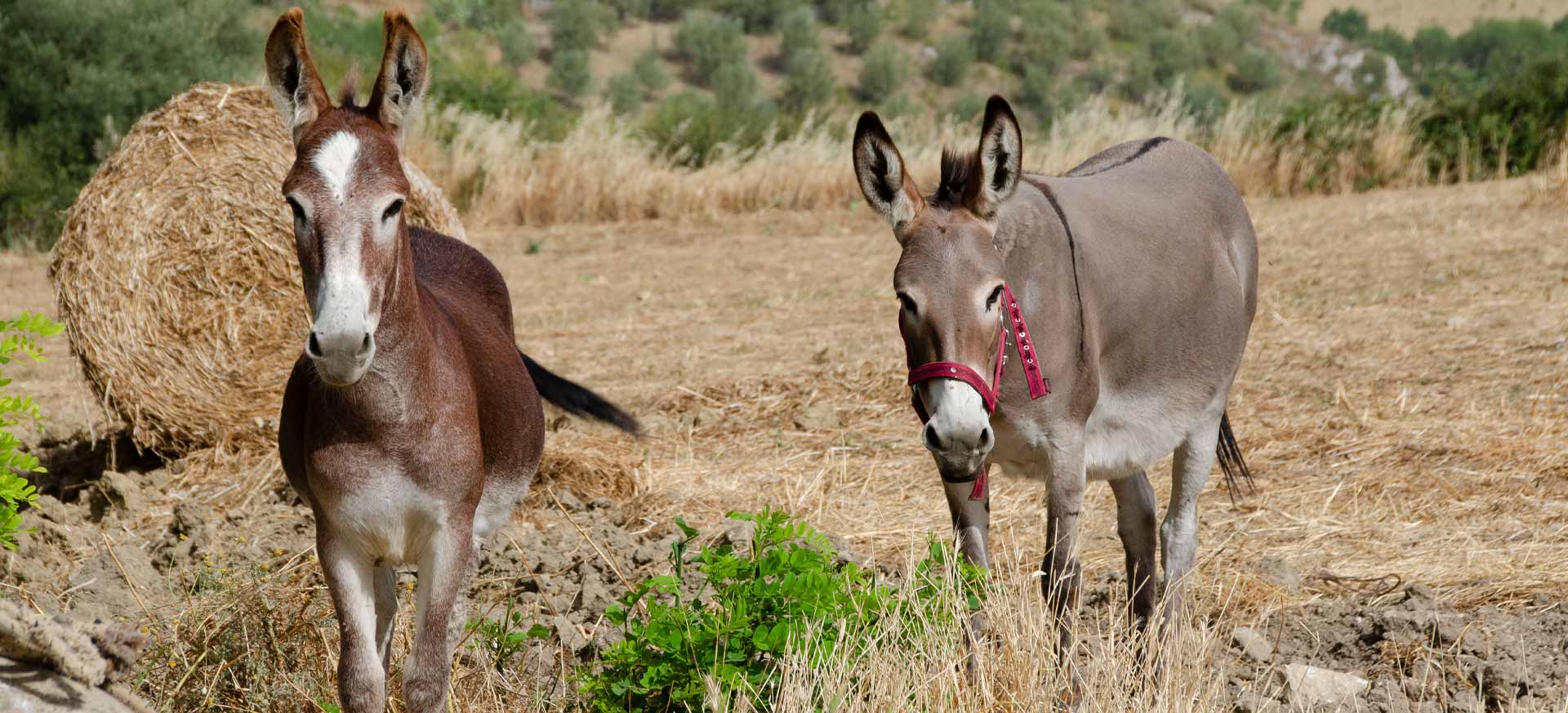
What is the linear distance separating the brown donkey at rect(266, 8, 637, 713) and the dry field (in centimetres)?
6675

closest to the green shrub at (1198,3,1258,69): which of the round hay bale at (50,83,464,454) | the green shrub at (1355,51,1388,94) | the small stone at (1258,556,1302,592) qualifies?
the green shrub at (1355,51,1388,94)

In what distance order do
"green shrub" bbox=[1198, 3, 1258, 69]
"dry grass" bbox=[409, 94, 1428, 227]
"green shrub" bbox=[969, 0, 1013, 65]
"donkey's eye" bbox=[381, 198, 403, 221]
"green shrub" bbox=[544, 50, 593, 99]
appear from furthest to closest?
1. "green shrub" bbox=[1198, 3, 1258, 69]
2. "green shrub" bbox=[969, 0, 1013, 65]
3. "green shrub" bbox=[544, 50, 593, 99]
4. "dry grass" bbox=[409, 94, 1428, 227]
5. "donkey's eye" bbox=[381, 198, 403, 221]

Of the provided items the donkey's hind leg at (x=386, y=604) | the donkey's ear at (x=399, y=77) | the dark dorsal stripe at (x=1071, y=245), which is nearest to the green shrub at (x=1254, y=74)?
the dark dorsal stripe at (x=1071, y=245)

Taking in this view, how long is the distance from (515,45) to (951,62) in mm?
15140

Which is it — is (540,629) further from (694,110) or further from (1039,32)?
(1039,32)

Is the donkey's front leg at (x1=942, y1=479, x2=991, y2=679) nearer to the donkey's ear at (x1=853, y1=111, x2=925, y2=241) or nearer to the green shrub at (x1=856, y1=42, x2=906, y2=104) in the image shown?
the donkey's ear at (x1=853, y1=111, x2=925, y2=241)

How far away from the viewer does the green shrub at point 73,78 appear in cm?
1483

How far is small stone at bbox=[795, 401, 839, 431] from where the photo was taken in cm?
721

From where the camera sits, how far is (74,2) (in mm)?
15164

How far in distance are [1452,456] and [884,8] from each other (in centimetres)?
4851

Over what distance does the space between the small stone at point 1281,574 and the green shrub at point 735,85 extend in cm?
3554

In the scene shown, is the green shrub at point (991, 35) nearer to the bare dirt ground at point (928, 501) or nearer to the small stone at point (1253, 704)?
the bare dirt ground at point (928, 501)

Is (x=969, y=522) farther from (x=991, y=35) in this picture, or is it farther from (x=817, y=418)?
(x=991, y=35)

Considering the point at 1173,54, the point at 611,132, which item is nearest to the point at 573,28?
the point at 1173,54
